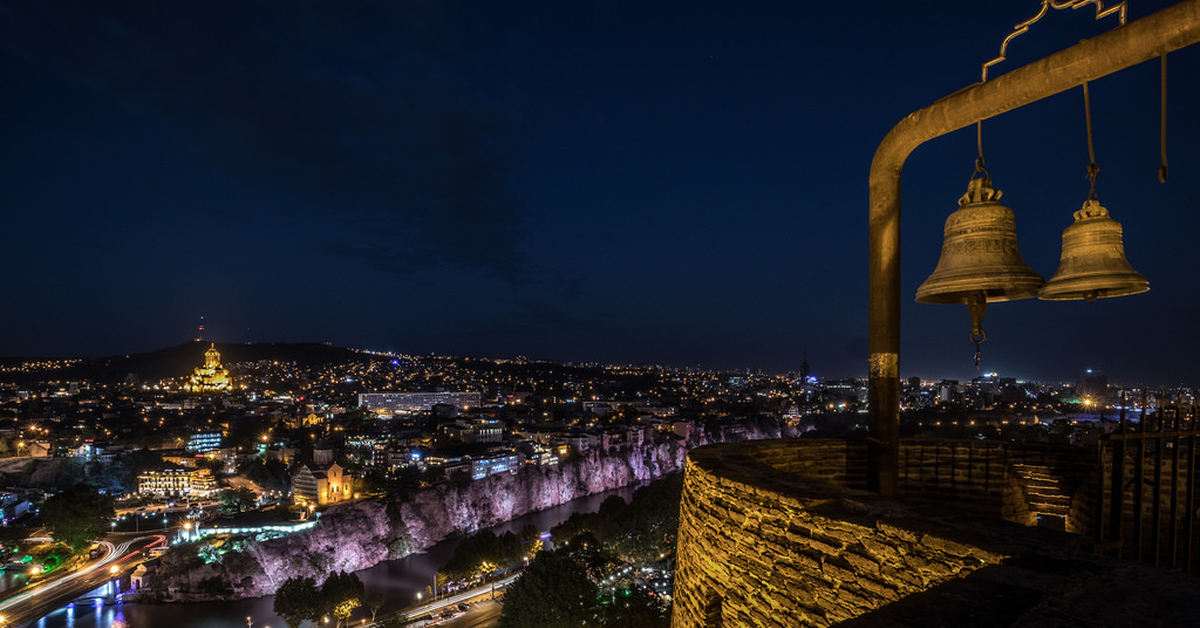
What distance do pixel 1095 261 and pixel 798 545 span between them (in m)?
1.64

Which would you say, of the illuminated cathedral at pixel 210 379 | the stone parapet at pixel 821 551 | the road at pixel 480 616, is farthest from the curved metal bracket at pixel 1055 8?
the illuminated cathedral at pixel 210 379

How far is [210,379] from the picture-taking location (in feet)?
275

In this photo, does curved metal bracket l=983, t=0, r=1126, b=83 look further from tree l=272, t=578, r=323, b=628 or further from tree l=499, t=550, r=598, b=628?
tree l=272, t=578, r=323, b=628

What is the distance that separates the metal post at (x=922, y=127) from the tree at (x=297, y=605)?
17.9 metres

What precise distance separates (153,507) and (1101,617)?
3752 centimetres

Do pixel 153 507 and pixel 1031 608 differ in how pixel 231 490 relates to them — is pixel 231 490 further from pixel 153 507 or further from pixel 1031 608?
pixel 1031 608

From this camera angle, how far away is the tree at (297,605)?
16.7 meters

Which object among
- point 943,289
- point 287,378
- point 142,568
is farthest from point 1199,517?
point 287,378

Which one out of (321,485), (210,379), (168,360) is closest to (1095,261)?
(321,485)

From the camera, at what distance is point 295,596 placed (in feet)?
55.2

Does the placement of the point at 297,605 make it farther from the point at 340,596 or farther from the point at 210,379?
the point at 210,379

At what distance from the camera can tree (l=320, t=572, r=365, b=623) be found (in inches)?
667

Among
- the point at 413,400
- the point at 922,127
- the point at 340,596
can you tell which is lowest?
the point at 413,400

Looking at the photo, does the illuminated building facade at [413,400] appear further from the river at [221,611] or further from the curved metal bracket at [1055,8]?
the curved metal bracket at [1055,8]
